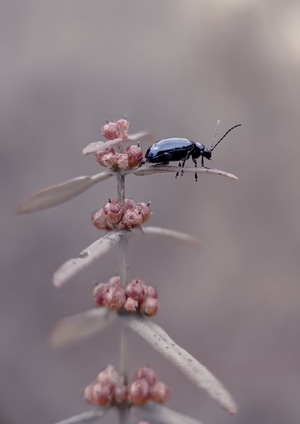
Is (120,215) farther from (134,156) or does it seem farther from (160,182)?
(160,182)

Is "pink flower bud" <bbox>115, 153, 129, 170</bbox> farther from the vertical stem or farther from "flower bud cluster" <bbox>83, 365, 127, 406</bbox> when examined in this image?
"flower bud cluster" <bbox>83, 365, 127, 406</bbox>

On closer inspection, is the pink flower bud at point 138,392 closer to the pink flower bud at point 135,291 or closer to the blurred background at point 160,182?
the pink flower bud at point 135,291

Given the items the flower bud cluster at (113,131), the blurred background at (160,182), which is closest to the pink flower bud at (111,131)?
the flower bud cluster at (113,131)

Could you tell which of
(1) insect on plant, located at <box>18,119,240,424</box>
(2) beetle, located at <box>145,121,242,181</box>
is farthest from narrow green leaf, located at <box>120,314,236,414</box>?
(2) beetle, located at <box>145,121,242,181</box>

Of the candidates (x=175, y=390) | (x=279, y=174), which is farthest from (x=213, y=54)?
(x=175, y=390)

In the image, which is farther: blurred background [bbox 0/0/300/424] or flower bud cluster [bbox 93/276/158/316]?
blurred background [bbox 0/0/300/424]

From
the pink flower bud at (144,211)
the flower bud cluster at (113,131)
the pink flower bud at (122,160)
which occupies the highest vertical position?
the flower bud cluster at (113,131)

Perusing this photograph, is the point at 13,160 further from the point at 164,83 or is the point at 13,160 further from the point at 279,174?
the point at 279,174
